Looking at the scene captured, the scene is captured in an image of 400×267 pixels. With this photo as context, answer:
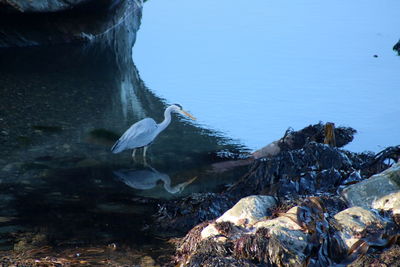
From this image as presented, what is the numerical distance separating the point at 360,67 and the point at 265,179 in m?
10.5

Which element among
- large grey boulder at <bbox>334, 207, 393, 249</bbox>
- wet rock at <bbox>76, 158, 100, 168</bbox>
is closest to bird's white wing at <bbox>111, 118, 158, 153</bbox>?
wet rock at <bbox>76, 158, 100, 168</bbox>

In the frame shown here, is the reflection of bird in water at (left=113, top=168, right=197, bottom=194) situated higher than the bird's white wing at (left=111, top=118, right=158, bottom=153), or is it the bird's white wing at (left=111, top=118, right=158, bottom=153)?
the bird's white wing at (left=111, top=118, right=158, bottom=153)

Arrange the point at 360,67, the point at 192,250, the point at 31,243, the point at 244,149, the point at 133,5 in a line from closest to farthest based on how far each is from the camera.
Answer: the point at 192,250
the point at 31,243
the point at 244,149
the point at 360,67
the point at 133,5

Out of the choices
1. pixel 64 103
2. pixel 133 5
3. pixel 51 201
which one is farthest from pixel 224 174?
pixel 133 5

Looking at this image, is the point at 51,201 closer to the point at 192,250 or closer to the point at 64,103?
the point at 192,250

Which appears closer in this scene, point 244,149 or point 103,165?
point 103,165

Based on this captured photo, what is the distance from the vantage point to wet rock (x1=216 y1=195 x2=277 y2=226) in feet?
20.7

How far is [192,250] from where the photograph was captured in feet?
20.2

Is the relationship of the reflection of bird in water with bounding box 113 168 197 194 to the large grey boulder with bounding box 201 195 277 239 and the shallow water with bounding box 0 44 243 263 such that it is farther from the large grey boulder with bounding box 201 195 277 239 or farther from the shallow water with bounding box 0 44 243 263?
the large grey boulder with bounding box 201 195 277 239

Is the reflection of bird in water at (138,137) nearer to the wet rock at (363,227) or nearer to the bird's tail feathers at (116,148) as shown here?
the bird's tail feathers at (116,148)

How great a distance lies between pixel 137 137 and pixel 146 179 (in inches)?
40.1

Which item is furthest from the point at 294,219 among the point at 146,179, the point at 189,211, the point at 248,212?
the point at 146,179

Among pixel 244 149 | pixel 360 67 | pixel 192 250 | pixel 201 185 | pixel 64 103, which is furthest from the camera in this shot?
pixel 360 67

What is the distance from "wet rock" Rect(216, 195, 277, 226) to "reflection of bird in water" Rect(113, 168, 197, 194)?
7.47 ft
